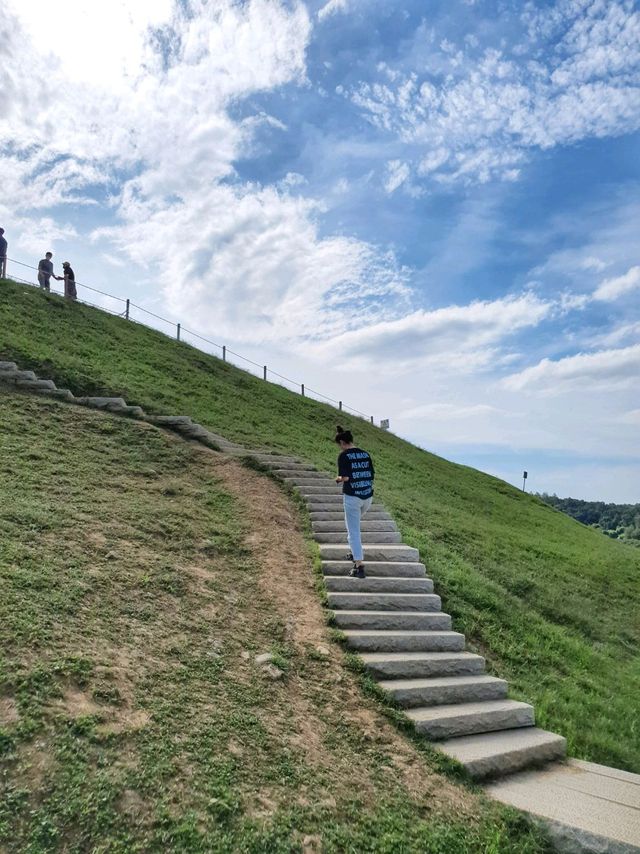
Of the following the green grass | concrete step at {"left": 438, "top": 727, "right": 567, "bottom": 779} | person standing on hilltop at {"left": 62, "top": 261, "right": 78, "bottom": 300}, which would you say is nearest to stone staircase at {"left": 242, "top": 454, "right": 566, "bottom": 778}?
concrete step at {"left": 438, "top": 727, "right": 567, "bottom": 779}

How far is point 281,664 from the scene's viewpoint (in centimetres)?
521

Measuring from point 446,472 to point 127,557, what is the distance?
17.8 m

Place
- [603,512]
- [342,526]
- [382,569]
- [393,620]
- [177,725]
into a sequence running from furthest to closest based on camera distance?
[603,512] < [342,526] < [382,569] < [393,620] < [177,725]

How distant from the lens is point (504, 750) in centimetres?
485

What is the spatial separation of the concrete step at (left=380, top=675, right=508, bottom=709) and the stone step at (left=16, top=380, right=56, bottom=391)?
402 inches

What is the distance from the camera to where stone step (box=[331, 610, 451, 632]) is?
656cm

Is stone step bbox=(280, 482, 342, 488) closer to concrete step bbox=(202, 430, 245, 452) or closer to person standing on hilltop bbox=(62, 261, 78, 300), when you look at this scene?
concrete step bbox=(202, 430, 245, 452)

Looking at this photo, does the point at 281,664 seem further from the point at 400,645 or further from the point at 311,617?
the point at 400,645

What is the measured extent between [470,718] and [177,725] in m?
2.72

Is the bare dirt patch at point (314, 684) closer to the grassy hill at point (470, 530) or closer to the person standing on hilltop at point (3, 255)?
the grassy hill at point (470, 530)

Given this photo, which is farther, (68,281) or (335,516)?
(68,281)

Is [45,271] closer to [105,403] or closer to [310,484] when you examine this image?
[105,403]

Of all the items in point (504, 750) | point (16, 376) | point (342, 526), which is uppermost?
point (16, 376)

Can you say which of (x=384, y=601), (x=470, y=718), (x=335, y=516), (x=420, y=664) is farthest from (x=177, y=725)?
(x=335, y=516)
